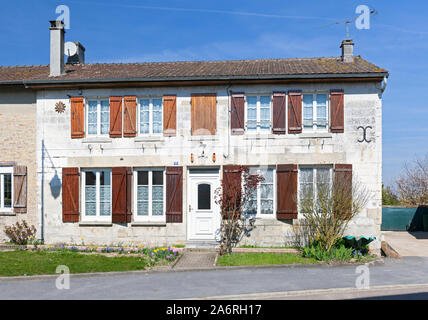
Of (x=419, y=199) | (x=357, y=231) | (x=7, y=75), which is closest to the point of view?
(x=357, y=231)

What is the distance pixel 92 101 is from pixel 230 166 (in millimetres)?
5015

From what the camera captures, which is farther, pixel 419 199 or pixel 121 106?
pixel 419 199

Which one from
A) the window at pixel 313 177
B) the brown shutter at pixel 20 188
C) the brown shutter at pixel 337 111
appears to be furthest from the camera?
the brown shutter at pixel 20 188

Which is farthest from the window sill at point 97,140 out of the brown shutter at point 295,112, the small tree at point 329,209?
the small tree at point 329,209

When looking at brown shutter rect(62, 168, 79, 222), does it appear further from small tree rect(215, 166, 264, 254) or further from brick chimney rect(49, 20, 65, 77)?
small tree rect(215, 166, 264, 254)

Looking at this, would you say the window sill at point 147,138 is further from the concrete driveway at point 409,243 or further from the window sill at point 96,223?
the concrete driveway at point 409,243

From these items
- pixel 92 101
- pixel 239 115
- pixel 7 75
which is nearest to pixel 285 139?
pixel 239 115

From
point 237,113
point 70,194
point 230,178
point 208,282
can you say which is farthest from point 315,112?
point 70,194

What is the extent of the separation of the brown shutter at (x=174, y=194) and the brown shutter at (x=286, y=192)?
3.02 meters

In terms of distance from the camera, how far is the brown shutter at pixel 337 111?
41.5 feet

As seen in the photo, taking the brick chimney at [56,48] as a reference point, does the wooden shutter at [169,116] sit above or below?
below

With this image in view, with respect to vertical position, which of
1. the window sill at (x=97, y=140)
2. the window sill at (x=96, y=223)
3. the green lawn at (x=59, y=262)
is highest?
the window sill at (x=97, y=140)

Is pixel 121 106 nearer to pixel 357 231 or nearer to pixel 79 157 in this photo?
pixel 79 157

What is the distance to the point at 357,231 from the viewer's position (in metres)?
12.6
